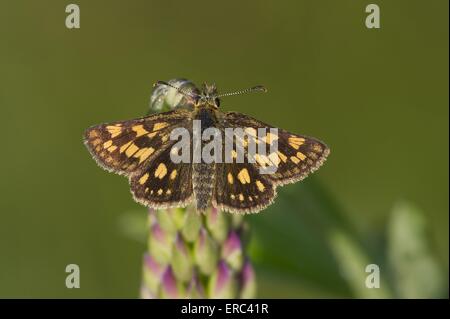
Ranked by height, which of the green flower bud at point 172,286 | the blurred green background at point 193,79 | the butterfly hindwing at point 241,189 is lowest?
the green flower bud at point 172,286

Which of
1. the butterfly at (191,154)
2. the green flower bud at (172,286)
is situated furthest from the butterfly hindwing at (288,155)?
the green flower bud at (172,286)

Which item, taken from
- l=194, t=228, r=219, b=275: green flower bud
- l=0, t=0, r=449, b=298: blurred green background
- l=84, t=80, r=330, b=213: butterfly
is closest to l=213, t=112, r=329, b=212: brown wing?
l=84, t=80, r=330, b=213: butterfly

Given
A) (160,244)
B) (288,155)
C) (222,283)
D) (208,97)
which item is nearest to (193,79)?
(208,97)

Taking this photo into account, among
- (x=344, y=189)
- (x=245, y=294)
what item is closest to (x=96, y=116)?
(x=344, y=189)

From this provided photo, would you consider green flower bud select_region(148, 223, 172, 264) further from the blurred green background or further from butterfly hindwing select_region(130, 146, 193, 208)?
the blurred green background

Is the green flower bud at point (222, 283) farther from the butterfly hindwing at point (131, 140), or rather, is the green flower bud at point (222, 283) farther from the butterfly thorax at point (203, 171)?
the butterfly hindwing at point (131, 140)

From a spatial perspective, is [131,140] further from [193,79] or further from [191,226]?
[193,79]
